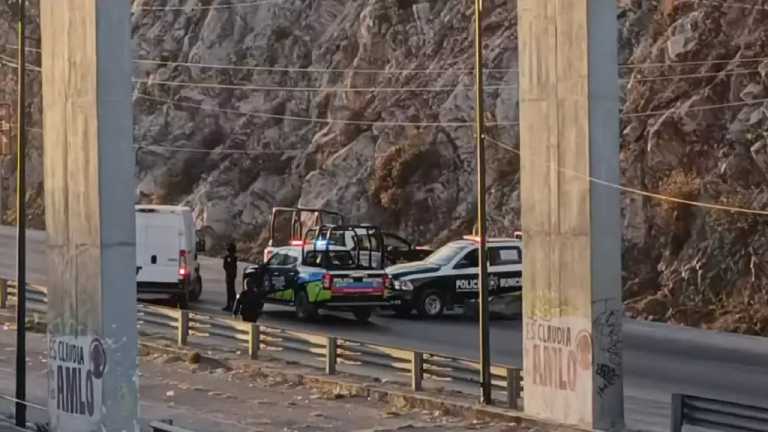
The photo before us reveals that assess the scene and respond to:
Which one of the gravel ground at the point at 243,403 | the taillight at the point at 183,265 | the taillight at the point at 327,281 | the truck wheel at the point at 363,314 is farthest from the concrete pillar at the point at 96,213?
the taillight at the point at 183,265

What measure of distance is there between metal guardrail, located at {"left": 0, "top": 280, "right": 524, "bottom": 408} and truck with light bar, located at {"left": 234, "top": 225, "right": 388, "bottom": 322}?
7.83 feet

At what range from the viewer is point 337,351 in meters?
25.2

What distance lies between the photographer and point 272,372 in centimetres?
2552

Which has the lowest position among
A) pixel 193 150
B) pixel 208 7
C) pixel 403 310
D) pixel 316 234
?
pixel 403 310

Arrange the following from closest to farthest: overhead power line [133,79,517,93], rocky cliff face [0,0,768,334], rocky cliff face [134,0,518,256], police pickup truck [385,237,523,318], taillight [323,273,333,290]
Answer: taillight [323,273,333,290] < police pickup truck [385,237,523,318] < rocky cliff face [0,0,768,334] < rocky cliff face [134,0,518,256] < overhead power line [133,79,517,93]

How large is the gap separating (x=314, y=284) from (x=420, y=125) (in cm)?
2175

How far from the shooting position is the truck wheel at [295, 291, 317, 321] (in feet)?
105

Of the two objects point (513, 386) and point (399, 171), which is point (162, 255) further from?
point (399, 171)

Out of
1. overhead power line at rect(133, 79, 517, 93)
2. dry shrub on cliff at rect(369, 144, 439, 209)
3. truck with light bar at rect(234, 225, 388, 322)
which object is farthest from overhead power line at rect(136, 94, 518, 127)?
truck with light bar at rect(234, 225, 388, 322)

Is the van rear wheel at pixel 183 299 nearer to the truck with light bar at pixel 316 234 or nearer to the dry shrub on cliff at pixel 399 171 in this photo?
the truck with light bar at pixel 316 234

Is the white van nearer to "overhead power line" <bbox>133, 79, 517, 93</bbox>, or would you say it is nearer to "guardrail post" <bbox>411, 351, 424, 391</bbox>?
"guardrail post" <bbox>411, 351, 424, 391</bbox>

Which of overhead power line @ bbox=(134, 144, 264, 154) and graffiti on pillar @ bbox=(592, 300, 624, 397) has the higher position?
overhead power line @ bbox=(134, 144, 264, 154)

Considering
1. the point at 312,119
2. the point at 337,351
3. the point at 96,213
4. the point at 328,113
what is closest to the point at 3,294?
the point at 337,351

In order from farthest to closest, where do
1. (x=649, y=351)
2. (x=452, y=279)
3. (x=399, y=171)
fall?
(x=399, y=171)
(x=452, y=279)
(x=649, y=351)
